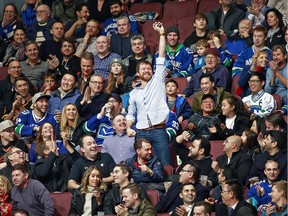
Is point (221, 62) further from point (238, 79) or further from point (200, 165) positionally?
point (200, 165)

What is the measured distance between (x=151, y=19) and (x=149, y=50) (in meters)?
1.09

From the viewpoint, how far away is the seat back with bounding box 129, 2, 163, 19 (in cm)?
1656

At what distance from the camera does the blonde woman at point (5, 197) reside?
12648mm

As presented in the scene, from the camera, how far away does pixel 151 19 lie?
16.5m

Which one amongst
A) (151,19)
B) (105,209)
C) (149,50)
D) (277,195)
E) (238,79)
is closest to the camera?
(277,195)

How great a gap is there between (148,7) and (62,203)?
448 cm

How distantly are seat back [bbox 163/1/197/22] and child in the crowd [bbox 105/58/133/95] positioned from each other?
2.10 meters

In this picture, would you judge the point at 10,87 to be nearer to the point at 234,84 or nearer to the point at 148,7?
the point at 148,7

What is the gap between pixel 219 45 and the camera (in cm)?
1476

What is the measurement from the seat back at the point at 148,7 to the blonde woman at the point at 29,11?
1.38 meters

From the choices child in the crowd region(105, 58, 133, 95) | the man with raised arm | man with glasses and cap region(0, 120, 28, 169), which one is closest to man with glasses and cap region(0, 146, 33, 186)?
man with glasses and cap region(0, 120, 28, 169)

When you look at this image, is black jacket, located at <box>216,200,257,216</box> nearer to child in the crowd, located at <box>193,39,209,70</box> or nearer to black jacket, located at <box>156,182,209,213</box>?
black jacket, located at <box>156,182,209,213</box>

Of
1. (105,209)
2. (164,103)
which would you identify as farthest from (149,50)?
(105,209)

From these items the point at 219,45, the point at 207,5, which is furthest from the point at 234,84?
the point at 207,5
